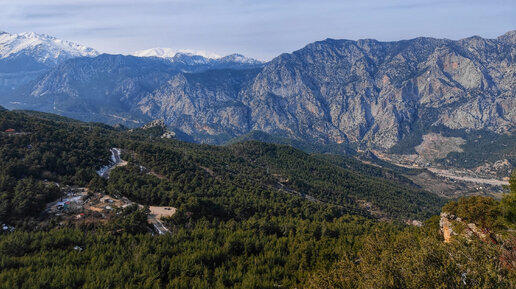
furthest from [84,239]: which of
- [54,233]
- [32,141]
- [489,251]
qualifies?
[32,141]

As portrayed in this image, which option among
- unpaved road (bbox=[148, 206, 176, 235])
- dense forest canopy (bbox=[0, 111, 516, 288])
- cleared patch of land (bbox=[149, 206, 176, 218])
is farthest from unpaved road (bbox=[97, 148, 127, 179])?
unpaved road (bbox=[148, 206, 176, 235])

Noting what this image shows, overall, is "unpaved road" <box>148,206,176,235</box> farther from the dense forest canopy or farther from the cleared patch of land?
the dense forest canopy

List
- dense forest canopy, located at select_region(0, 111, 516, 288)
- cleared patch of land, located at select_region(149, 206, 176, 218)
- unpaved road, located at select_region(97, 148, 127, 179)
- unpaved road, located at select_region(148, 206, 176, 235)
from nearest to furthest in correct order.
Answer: dense forest canopy, located at select_region(0, 111, 516, 288), unpaved road, located at select_region(148, 206, 176, 235), cleared patch of land, located at select_region(149, 206, 176, 218), unpaved road, located at select_region(97, 148, 127, 179)

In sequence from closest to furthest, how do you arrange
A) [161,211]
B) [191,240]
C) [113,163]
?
[191,240] → [161,211] → [113,163]

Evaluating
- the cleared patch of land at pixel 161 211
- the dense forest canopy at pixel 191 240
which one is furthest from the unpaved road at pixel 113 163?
the cleared patch of land at pixel 161 211

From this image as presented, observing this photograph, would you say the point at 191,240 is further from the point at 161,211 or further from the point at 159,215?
the point at 161,211

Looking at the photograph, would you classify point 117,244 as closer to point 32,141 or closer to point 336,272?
point 336,272

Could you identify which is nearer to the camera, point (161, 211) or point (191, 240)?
point (191, 240)

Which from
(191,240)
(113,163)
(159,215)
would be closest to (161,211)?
(159,215)

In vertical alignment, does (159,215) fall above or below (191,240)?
below

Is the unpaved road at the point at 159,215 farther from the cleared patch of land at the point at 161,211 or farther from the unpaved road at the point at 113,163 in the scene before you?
the unpaved road at the point at 113,163

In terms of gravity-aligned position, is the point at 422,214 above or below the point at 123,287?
below
